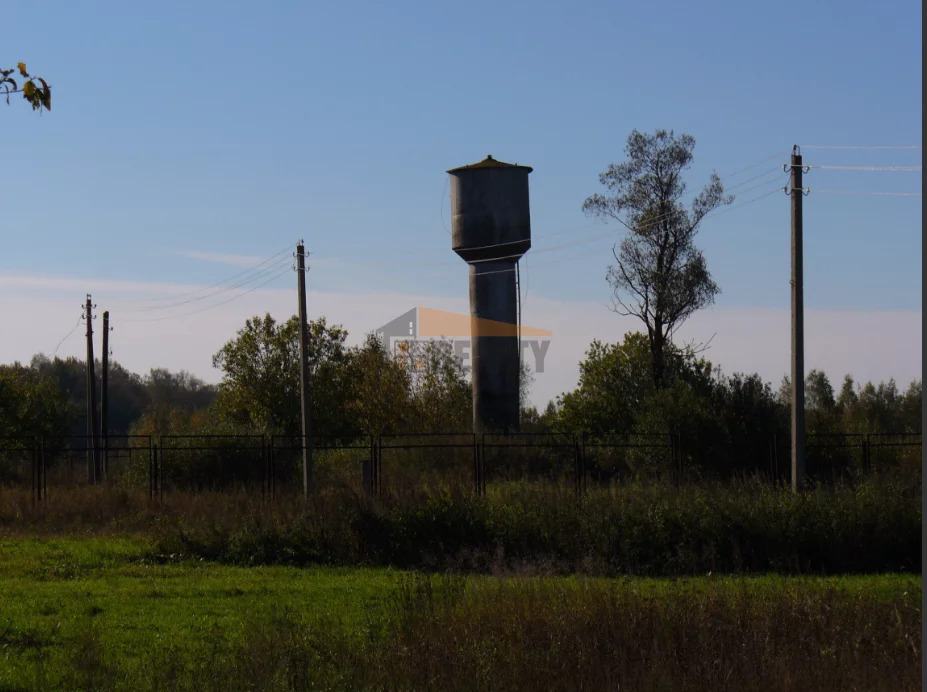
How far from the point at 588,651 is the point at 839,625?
2443 mm

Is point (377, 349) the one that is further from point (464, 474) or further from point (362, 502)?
point (362, 502)

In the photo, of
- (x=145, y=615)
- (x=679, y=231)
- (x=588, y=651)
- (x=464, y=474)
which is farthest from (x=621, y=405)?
(x=588, y=651)

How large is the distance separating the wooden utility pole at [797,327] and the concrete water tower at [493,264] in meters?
14.9

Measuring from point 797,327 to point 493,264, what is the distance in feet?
50.9

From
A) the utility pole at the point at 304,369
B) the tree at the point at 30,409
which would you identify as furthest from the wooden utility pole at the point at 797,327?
the tree at the point at 30,409

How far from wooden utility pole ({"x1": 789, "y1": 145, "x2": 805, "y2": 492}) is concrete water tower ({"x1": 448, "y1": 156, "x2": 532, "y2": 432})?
1494cm

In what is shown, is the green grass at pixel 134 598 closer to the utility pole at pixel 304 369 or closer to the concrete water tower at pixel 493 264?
the utility pole at pixel 304 369

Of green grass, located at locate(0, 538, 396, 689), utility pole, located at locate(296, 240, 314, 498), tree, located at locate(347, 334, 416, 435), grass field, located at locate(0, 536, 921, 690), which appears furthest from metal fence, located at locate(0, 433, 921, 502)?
tree, located at locate(347, 334, 416, 435)

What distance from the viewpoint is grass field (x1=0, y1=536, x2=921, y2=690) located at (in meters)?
7.98

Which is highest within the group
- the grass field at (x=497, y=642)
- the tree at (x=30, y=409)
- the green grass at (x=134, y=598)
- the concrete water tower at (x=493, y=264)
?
the concrete water tower at (x=493, y=264)

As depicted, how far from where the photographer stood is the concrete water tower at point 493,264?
34594 millimetres

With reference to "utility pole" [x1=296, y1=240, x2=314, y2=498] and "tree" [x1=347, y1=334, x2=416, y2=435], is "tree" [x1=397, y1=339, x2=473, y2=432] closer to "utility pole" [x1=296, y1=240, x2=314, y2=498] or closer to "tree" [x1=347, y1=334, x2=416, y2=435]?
"tree" [x1=347, y1=334, x2=416, y2=435]

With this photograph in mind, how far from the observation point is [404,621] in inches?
384

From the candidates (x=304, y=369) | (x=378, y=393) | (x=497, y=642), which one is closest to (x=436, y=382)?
(x=378, y=393)
